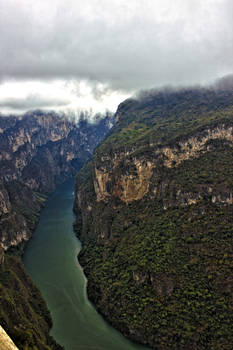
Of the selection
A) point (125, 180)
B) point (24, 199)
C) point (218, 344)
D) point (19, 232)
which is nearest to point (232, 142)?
point (125, 180)

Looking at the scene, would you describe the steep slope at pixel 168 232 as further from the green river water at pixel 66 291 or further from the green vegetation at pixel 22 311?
the green vegetation at pixel 22 311

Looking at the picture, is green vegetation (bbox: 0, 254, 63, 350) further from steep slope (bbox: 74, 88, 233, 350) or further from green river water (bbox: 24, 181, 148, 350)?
steep slope (bbox: 74, 88, 233, 350)

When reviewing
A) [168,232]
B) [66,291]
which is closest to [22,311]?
[66,291]

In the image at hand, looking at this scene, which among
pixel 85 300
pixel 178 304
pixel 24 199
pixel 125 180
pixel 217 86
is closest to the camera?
pixel 178 304

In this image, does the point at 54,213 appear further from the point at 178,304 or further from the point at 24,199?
the point at 178,304

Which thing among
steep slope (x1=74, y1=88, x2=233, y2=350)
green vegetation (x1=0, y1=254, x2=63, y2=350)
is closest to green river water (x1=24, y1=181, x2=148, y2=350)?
steep slope (x1=74, y1=88, x2=233, y2=350)

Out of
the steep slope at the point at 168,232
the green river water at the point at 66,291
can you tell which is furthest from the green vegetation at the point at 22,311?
the steep slope at the point at 168,232
